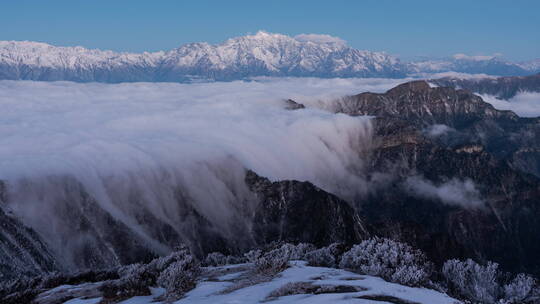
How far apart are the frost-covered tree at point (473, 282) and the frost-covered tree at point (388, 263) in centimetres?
444

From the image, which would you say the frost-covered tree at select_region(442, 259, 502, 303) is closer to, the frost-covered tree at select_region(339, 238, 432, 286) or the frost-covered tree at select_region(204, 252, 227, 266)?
the frost-covered tree at select_region(339, 238, 432, 286)

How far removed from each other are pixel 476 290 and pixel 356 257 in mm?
15370

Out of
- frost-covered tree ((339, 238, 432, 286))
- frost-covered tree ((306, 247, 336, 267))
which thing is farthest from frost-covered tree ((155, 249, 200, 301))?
frost-covered tree ((339, 238, 432, 286))

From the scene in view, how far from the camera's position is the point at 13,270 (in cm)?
16312

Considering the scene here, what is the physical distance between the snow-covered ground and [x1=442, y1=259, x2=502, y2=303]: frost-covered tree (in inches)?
642

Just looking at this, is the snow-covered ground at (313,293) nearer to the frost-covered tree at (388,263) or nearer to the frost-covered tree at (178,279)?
the frost-covered tree at (178,279)

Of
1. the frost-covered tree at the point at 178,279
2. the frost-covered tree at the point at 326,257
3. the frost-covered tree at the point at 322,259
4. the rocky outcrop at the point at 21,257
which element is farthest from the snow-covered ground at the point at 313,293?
the rocky outcrop at the point at 21,257

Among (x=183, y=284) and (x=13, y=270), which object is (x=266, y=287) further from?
(x=13, y=270)

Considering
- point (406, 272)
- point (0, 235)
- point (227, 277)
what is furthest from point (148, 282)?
point (0, 235)

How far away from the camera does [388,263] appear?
5675 centimetres

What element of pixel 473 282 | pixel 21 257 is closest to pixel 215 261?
pixel 473 282

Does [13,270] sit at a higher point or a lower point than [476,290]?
lower

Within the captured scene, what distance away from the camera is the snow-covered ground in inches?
1569

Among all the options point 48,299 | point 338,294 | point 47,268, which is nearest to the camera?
point 338,294
